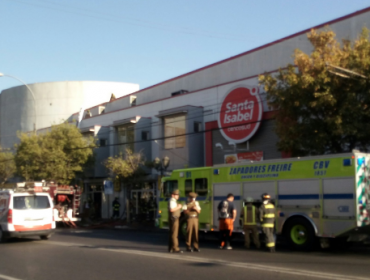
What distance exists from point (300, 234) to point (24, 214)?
9540mm

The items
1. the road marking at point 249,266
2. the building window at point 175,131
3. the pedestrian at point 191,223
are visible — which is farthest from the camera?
the building window at point 175,131

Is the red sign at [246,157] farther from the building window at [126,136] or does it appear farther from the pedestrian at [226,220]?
the pedestrian at [226,220]

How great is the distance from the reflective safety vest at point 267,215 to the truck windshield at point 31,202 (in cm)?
826

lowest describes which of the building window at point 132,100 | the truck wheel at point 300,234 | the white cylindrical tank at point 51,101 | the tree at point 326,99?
the truck wheel at point 300,234

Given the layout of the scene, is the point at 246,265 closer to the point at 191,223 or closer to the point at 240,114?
the point at 191,223

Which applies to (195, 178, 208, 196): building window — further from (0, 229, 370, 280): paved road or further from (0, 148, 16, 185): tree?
(0, 148, 16, 185): tree

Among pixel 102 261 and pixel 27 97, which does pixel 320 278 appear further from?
pixel 27 97

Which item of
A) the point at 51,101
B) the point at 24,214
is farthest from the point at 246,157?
the point at 51,101

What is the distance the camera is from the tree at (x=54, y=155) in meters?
31.1

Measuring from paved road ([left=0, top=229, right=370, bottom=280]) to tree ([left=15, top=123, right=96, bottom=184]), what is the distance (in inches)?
650

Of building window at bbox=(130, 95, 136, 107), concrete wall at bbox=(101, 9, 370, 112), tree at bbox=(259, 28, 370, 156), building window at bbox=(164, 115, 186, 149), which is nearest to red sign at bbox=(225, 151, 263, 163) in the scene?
building window at bbox=(164, 115, 186, 149)

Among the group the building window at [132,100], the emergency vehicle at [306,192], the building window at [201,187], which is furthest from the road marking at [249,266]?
the building window at [132,100]

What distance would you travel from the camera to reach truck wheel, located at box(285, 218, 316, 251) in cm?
1337

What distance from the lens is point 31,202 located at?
17.0 meters
